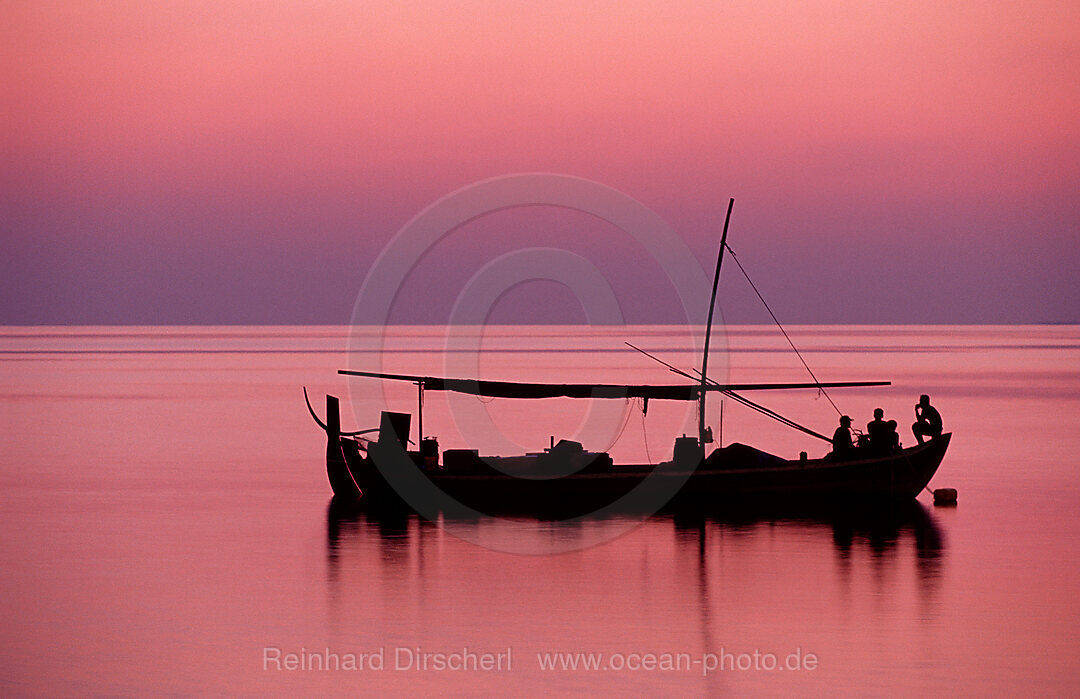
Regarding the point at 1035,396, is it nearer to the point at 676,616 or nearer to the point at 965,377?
the point at 965,377

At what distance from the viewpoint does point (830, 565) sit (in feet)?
85.7

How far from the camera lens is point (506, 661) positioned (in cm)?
1955

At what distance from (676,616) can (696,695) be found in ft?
14.2

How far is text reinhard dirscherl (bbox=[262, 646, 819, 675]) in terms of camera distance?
19250mm

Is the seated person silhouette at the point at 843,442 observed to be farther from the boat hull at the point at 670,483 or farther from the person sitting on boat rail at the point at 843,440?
the boat hull at the point at 670,483

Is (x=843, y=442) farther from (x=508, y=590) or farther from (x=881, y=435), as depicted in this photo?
(x=508, y=590)

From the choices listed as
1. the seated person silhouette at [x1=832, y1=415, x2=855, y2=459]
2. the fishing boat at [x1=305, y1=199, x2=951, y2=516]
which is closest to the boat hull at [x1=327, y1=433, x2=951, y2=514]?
the fishing boat at [x1=305, y1=199, x2=951, y2=516]

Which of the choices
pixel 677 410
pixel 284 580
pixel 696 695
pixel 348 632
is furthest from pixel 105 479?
pixel 677 410

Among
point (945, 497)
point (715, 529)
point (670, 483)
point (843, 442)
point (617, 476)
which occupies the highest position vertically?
point (843, 442)

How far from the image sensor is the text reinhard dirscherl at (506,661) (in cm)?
1925

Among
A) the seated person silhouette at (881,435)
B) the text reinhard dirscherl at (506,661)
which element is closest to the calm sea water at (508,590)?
the text reinhard dirscherl at (506,661)

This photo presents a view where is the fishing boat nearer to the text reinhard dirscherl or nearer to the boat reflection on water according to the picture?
the boat reflection on water

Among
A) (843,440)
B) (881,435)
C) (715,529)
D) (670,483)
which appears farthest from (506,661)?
(881,435)

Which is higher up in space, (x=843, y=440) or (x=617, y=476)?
(x=843, y=440)
